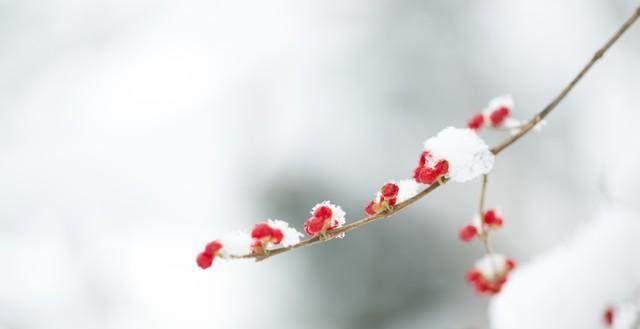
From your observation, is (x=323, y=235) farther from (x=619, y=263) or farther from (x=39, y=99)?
(x=39, y=99)

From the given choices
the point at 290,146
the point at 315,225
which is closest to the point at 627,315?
the point at 315,225

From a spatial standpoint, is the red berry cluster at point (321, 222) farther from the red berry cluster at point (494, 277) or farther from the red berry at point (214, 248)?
the red berry cluster at point (494, 277)

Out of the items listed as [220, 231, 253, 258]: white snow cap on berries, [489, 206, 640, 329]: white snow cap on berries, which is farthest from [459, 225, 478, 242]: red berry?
[220, 231, 253, 258]: white snow cap on berries

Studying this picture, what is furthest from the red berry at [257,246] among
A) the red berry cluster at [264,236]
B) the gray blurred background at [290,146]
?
the gray blurred background at [290,146]

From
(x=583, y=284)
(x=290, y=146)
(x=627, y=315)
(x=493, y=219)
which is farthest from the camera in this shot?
(x=290, y=146)

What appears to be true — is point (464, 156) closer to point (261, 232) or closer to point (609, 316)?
point (261, 232)

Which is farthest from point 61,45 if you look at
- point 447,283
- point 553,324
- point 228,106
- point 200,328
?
point 553,324
